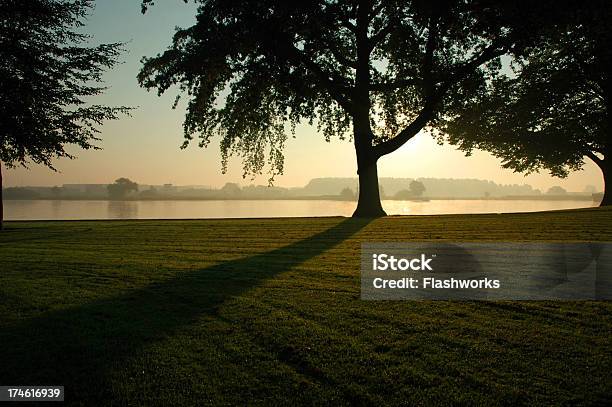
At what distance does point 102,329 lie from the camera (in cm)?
603

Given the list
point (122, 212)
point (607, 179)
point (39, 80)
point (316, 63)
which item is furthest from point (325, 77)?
point (122, 212)

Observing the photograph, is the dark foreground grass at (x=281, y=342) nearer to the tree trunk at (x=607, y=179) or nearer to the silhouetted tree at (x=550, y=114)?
the silhouetted tree at (x=550, y=114)

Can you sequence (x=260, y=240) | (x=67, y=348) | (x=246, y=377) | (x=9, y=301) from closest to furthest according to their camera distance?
(x=246, y=377)
(x=67, y=348)
(x=9, y=301)
(x=260, y=240)

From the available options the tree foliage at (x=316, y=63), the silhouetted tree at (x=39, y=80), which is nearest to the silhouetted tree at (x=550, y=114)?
the tree foliage at (x=316, y=63)

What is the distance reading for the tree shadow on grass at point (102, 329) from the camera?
15.4ft

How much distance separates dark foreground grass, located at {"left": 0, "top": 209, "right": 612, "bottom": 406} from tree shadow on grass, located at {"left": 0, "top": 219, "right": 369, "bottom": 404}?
23 mm

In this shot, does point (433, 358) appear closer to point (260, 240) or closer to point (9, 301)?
point (9, 301)

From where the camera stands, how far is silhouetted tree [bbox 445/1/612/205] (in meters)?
34.9

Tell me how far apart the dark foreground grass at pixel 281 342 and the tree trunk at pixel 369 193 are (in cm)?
1622

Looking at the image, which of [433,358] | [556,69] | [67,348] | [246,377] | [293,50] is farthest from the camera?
[556,69]

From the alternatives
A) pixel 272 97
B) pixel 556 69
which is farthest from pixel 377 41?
pixel 556 69

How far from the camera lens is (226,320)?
249 inches

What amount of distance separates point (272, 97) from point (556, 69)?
2520cm

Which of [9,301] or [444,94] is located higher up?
[444,94]
